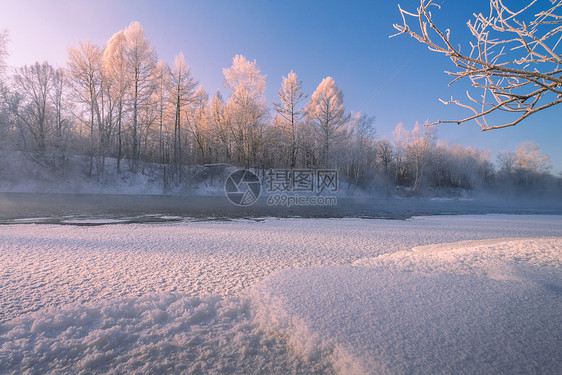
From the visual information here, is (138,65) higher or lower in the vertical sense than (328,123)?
higher

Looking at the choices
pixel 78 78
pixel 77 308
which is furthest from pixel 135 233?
pixel 78 78

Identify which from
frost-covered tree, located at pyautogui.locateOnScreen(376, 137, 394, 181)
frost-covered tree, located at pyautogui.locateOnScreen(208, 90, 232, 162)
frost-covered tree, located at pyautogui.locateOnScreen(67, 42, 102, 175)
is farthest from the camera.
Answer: frost-covered tree, located at pyautogui.locateOnScreen(376, 137, 394, 181)

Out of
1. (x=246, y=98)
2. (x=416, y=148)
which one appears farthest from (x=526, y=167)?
(x=246, y=98)

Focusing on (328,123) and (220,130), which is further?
(220,130)

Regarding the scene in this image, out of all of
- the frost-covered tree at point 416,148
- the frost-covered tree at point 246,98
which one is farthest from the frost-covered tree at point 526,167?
the frost-covered tree at point 246,98

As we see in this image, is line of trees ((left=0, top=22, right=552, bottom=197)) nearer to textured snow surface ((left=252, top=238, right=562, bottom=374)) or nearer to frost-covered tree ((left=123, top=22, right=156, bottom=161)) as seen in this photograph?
frost-covered tree ((left=123, top=22, right=156, bottom=161))

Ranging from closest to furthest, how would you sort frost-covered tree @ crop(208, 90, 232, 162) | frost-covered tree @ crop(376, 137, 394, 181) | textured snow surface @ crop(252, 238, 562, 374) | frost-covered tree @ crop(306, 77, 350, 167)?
textured snow surface @ crop(252, 238, 562, 374)
frost-covered tree @ crop(306, 77, 350, 167)
frost-covered tree @ crop(208, 90, 232, 162)
frost-covered tree @ crop(376, 137, 394, 181)

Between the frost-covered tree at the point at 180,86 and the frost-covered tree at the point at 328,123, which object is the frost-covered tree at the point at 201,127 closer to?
the frost-covered tree at the point at 180,86

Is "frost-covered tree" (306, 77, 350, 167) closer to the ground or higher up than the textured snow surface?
higher up

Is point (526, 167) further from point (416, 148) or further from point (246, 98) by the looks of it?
point (246, 98)

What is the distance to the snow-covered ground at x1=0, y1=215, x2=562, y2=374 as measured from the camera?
142 cm

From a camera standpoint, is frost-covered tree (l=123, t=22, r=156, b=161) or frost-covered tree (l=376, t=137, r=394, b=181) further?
frost-covered tree (l=376, t=137, r=394, b=181)

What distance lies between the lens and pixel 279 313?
1978 millimetres

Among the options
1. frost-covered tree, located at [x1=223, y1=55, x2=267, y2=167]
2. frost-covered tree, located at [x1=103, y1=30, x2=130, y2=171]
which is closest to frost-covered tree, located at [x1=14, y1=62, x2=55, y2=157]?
frost-covered tree, located at [x1=103, y1=30, x2=130, y2=171]
